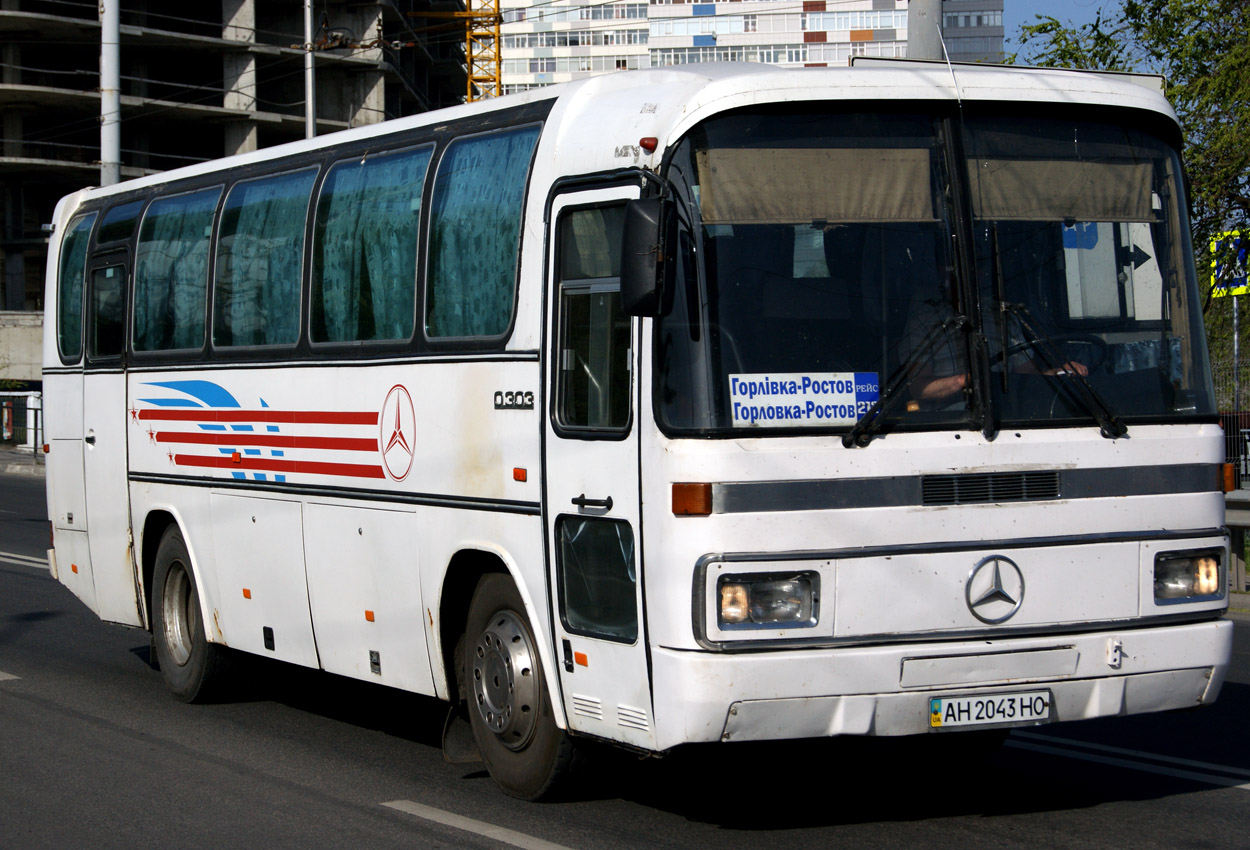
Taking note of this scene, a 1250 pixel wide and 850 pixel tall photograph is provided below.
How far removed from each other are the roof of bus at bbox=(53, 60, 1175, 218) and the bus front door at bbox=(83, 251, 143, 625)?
534 cm

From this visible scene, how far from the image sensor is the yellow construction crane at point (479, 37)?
91062 mm

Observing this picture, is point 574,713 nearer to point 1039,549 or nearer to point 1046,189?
point 1039,549

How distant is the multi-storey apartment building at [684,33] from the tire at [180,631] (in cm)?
12369

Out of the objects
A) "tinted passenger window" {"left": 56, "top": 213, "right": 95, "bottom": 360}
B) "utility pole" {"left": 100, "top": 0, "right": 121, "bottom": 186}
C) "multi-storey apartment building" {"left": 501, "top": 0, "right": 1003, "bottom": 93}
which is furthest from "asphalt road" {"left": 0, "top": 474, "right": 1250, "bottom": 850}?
"multi-storey apartment building" {"left": 501, "top": 0, "right": 1003, "bottom": 93}

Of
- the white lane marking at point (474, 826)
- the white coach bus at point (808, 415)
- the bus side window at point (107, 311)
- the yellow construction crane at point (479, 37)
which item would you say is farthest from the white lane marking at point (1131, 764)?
the yellow construction crane at point (479, 37)

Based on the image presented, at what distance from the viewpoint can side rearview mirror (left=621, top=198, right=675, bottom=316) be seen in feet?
19.7

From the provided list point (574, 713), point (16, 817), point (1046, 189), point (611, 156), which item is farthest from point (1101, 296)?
point (16, 817)

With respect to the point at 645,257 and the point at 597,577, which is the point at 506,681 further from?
the point at 645,257

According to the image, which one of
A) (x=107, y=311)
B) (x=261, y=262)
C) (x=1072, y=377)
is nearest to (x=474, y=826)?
(x=1072, y=377)

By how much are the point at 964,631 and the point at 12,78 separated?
7139cm

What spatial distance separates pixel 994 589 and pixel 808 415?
39.8 inches

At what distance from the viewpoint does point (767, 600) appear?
604 cm

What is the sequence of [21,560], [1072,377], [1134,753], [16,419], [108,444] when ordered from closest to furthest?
[1072,377]
[1134,753]
[108,444]
[21,560]
[16,419]

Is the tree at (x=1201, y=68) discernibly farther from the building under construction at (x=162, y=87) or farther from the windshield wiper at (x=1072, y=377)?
the building under construction at (x=162, y=87)
